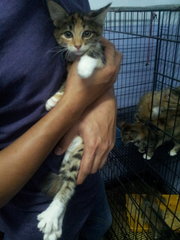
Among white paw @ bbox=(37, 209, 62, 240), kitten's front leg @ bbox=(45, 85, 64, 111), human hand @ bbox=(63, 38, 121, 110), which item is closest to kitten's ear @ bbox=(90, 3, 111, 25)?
human hand @ bbox=(63, 38, 121, 110)

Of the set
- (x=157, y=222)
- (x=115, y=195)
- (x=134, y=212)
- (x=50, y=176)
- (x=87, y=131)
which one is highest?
(x=87, y=131)

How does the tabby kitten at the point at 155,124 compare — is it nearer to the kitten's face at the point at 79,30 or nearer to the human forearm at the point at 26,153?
the kitten's face at the point at 79,30

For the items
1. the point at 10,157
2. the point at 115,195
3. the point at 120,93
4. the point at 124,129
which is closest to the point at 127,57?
the point at 120,93

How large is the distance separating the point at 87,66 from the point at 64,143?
24cm

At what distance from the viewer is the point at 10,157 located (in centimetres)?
→ 53

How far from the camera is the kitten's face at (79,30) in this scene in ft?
2.55

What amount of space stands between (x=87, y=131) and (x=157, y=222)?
80cm

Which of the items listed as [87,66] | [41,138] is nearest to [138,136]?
[87,66]

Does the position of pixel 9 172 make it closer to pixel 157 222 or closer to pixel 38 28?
pixel 38 28

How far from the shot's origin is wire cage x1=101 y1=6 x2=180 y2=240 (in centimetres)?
126

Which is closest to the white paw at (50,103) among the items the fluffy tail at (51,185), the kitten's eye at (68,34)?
the fluffy tail at (51,185)

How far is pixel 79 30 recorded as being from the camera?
863mm

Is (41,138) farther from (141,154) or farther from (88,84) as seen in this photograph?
(141,154)

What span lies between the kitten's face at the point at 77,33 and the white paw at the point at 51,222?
520 millimetres
